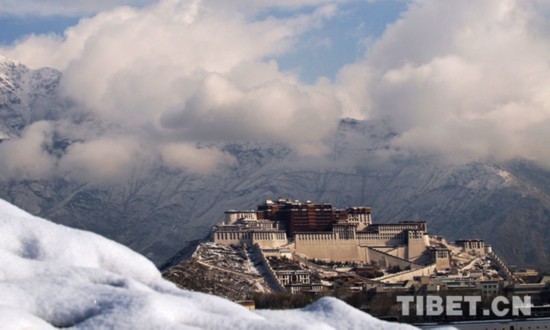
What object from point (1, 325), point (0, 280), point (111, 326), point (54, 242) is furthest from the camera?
point (54, 242)

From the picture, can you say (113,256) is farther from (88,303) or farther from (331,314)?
(331,314)

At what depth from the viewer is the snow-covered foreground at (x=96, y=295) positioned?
1423 inches

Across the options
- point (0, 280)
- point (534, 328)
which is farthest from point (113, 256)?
point (534, 328)

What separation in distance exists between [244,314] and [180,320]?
256 cm

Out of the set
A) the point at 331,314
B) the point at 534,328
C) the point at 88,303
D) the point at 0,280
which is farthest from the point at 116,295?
the point at 534,328

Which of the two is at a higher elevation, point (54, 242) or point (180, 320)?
point (54, 242)

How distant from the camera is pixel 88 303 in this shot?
37125 mm

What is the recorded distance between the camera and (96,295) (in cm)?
3747

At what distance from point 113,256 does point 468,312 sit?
292ft

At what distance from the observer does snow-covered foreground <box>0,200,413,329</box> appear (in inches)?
1423

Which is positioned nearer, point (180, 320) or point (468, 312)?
point (180, 320)

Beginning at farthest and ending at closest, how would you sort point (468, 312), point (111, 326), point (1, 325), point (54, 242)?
point (468, 312) < point (54, 242) < point (111, 326) < point (1, 325)

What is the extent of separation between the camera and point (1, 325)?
32.8m

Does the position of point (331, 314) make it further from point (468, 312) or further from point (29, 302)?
point (468, 312)
